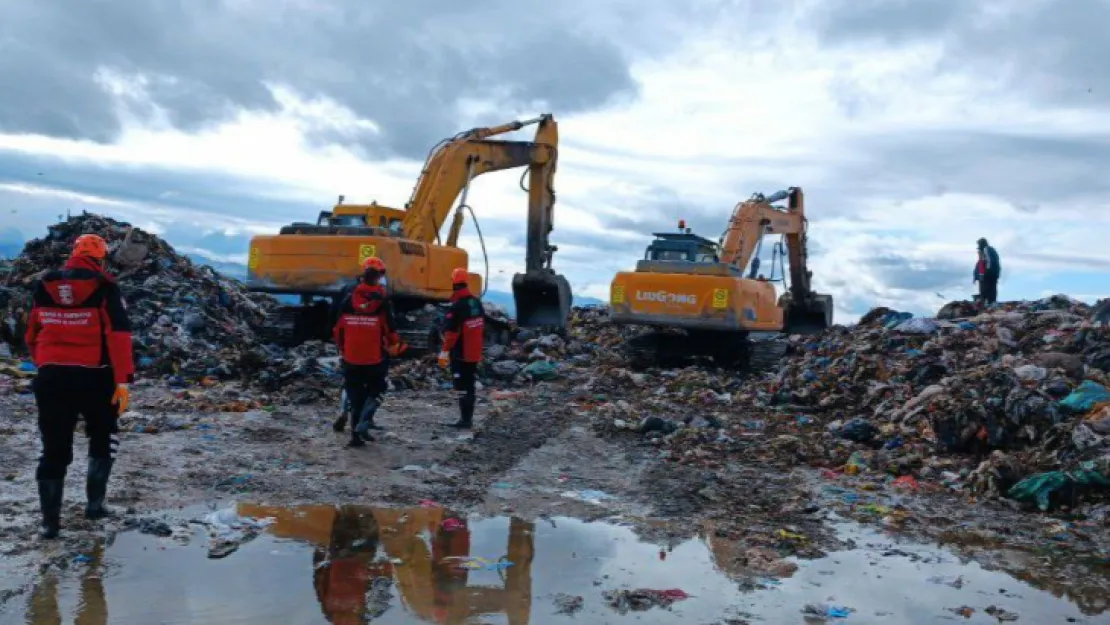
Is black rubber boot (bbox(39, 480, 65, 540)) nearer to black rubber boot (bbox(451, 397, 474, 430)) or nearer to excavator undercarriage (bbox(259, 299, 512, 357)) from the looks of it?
black rubber boot (bbox(451, 397, 474, 430))

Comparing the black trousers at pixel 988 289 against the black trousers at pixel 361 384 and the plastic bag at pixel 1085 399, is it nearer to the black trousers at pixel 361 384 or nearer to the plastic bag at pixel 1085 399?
the plastic bag at pixel 1085 399

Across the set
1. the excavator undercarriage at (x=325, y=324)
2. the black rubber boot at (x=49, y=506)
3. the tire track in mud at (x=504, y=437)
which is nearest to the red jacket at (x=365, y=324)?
the tire track in mud at (x=504, y=437)

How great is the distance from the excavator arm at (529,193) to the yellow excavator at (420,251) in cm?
2

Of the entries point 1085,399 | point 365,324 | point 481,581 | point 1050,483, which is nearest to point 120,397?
point 481,581

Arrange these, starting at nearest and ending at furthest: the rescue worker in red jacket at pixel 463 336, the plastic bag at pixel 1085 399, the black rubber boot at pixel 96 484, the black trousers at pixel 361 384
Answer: the black rubber boot at pixel 96 484
the black trousers at pixel 361 384
the plastic bag at pixel 1085 399
the rescue worker in red jacket at pixel 463 336

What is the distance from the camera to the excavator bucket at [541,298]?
1620cm

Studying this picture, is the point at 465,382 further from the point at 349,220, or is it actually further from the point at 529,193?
the point at 529,193

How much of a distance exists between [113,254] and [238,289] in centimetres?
358

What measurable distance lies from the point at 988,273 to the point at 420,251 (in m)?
11.1

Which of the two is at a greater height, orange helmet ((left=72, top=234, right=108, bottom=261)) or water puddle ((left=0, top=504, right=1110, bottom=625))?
orange helmet ((left=72, top=234, right=108, bottom=261))

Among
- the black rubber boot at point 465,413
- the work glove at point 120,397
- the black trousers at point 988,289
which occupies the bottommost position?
the black rubber boot at point 465,413

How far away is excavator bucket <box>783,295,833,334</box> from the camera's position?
20875 millimetres

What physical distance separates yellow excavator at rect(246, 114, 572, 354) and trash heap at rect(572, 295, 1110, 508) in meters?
2.20

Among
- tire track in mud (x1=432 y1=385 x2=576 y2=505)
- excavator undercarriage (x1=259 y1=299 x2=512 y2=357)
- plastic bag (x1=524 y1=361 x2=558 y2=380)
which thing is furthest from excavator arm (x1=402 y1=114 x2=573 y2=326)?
tire track in mud (x1=432 y1=385 x2=576 y2=505)
